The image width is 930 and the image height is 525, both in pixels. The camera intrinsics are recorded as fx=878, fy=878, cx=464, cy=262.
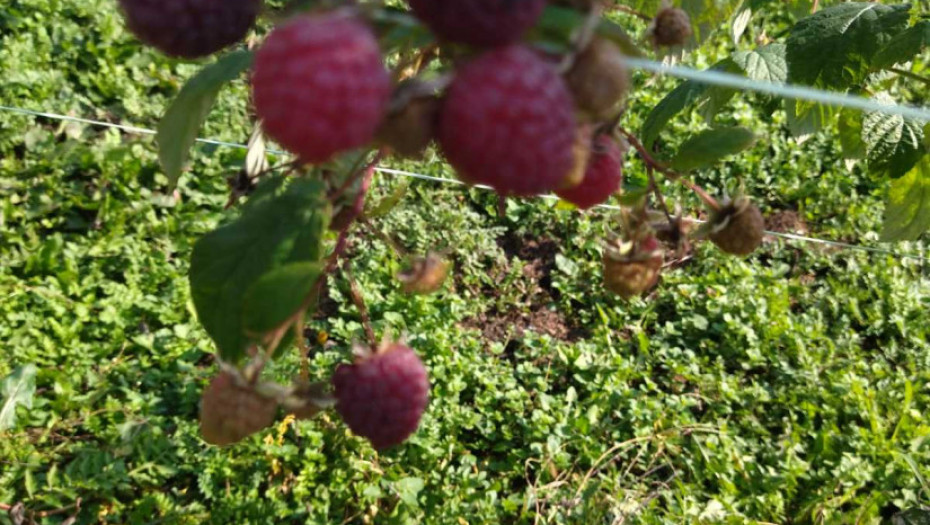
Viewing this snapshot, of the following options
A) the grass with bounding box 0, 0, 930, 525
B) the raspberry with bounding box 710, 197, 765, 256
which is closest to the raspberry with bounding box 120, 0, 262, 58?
the raspberry with bounding box 710, 197, 765, 256

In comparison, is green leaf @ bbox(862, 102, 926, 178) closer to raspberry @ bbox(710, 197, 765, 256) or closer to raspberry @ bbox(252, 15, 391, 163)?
raspberry @ bbox(710, 197, 765, 256)

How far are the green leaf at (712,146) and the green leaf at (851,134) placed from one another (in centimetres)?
53

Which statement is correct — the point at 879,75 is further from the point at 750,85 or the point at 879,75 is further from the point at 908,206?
the point at 750,85

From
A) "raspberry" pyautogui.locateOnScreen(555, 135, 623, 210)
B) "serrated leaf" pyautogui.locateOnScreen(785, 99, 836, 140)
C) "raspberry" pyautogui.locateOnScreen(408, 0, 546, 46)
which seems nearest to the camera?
"raspberry" pyautogui.locateOnScreen(408, 0, 546, 46)

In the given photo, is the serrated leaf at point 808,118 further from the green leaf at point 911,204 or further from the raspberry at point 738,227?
the raspberry at point 738,227

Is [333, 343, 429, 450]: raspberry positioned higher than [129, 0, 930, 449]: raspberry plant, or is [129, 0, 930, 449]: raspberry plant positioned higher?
[129, 0, 930, 449]: raspberry plant

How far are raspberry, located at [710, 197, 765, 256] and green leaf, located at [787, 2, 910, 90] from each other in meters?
0.35

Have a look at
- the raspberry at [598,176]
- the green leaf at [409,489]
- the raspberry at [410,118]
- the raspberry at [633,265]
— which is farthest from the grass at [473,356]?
the raspberry at [410,118]

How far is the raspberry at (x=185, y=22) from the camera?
0.40 m

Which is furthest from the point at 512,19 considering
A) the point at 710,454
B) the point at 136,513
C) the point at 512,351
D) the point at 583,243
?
the point at 583,243

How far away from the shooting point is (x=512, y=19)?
0.31m

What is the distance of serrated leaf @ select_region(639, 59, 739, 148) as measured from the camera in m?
0.89

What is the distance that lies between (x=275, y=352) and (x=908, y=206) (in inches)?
34.2

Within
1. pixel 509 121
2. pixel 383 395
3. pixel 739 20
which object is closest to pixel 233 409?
pixel 383 395
